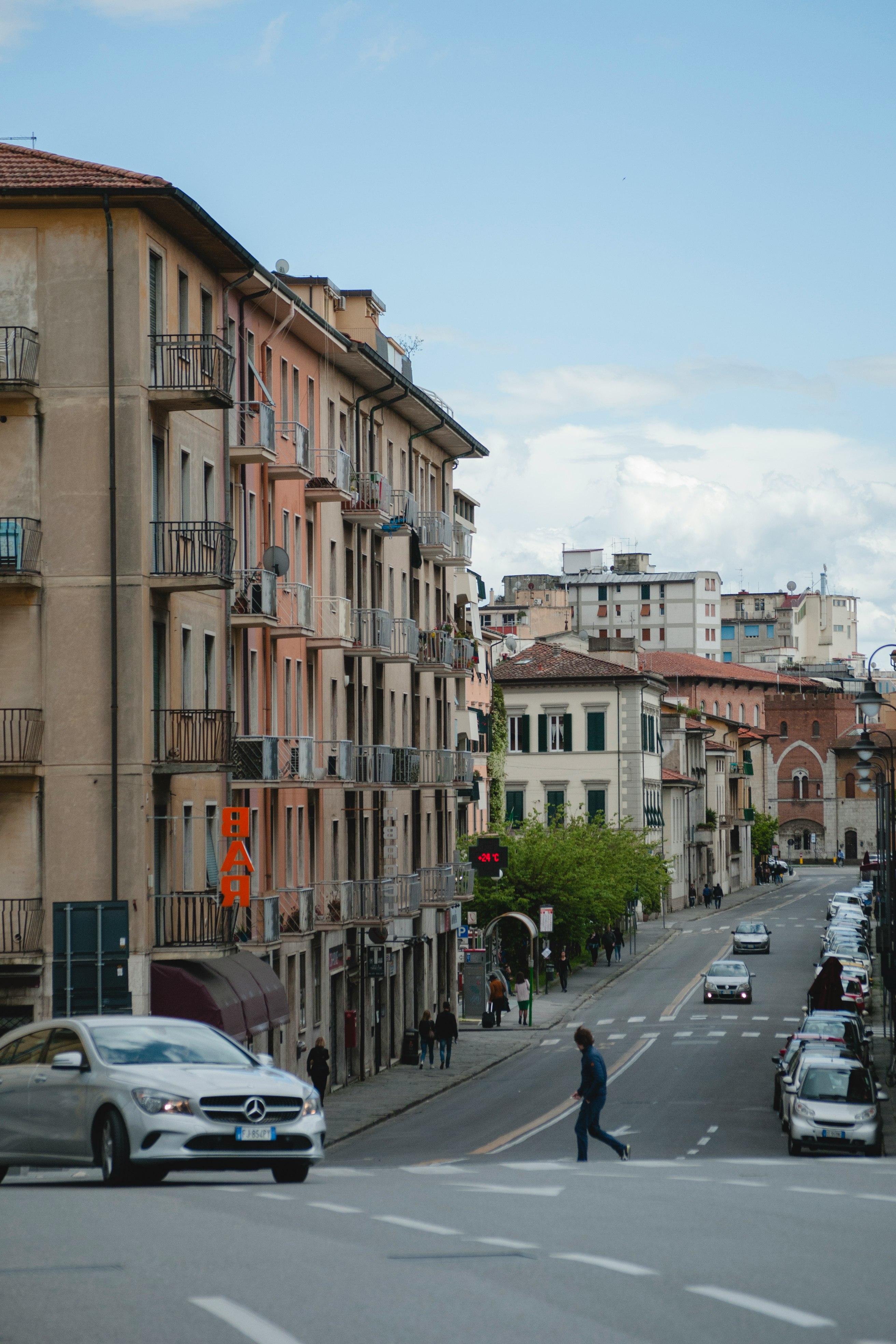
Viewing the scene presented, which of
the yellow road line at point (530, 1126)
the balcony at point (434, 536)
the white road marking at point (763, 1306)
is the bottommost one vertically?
the yellow road line at point (530, 1126)

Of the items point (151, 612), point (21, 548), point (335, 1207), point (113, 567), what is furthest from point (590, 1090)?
point (21, 548)

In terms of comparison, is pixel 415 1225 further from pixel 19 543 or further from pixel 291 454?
pixel 291 454

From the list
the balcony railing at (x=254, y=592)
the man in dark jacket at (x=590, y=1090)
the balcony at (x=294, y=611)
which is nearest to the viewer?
the man in dark jacket at (x=590, y=1090)

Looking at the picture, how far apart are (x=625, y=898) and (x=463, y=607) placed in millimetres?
14699

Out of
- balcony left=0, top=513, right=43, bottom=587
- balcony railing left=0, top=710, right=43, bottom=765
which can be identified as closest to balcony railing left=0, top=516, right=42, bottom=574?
balcony left=0, top=513, right=43, bottom=587

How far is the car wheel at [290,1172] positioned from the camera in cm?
1537

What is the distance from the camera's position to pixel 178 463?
1287 inches

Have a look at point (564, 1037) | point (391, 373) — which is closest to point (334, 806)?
point (391, 373)

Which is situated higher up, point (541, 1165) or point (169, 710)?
point (169, 710)

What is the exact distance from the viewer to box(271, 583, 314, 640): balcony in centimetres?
3916

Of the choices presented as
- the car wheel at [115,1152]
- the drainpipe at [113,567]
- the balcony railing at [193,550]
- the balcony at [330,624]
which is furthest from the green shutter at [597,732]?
the car wheel at [115,1152]

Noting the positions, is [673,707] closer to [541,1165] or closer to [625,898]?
[625,898]

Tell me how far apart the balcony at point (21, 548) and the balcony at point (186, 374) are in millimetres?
2742

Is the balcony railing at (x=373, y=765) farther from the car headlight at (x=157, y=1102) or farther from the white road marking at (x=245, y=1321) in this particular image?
the white road marking at (x=245, y=1321)
